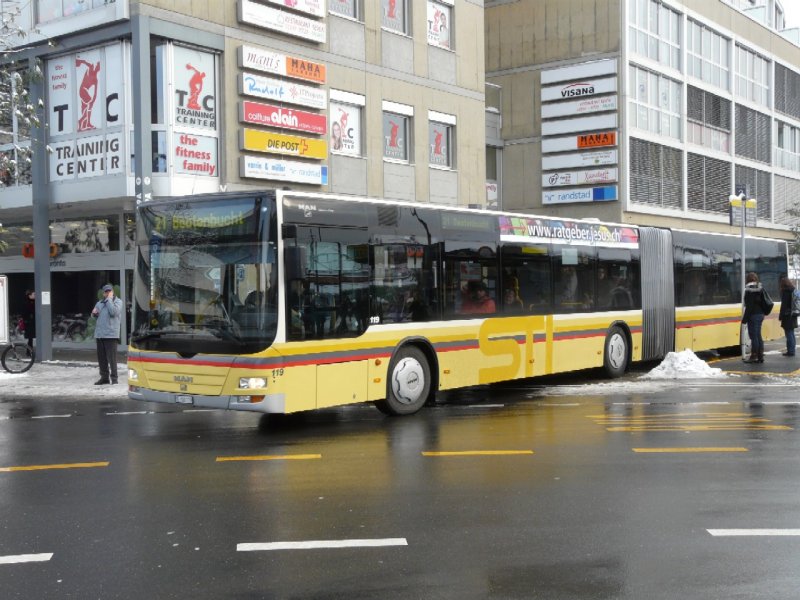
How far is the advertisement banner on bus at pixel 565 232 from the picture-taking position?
48.8 ft

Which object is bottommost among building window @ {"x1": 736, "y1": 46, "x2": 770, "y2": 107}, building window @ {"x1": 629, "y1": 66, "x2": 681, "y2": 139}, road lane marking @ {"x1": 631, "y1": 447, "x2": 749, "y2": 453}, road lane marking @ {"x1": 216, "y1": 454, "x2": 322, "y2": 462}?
road lane marking @ {"x1": 631, "y1": 447, "x2": 749, "y2": 453}

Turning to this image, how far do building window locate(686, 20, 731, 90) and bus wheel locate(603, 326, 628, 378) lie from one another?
2654cm

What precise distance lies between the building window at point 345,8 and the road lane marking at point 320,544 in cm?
2044

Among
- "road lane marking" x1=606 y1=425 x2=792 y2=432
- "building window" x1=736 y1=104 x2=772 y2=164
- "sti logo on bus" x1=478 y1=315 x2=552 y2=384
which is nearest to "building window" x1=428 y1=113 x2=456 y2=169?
"sti logo on bus" x1=478 y1=315 x2=552 y2=384

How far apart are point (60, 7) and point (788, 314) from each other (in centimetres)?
1732

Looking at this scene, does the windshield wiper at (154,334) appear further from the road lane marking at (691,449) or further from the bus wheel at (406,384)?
the road lane marking at (691,449)

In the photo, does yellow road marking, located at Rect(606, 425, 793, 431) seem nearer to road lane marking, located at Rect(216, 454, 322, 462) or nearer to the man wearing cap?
road lane marking, located at Rect(216, 454, 322, 462)

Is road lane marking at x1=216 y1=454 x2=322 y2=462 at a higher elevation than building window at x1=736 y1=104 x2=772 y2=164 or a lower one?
lower

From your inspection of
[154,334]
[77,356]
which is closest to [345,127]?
[77,356]

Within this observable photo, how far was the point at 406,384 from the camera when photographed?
12.5m

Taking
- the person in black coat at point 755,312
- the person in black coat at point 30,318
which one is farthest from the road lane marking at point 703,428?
the person in black coat at point 30,318

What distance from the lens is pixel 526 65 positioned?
39812 mm

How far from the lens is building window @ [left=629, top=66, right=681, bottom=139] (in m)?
37.9

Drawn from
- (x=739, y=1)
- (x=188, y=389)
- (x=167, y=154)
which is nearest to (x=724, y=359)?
(x=167, y=154)
